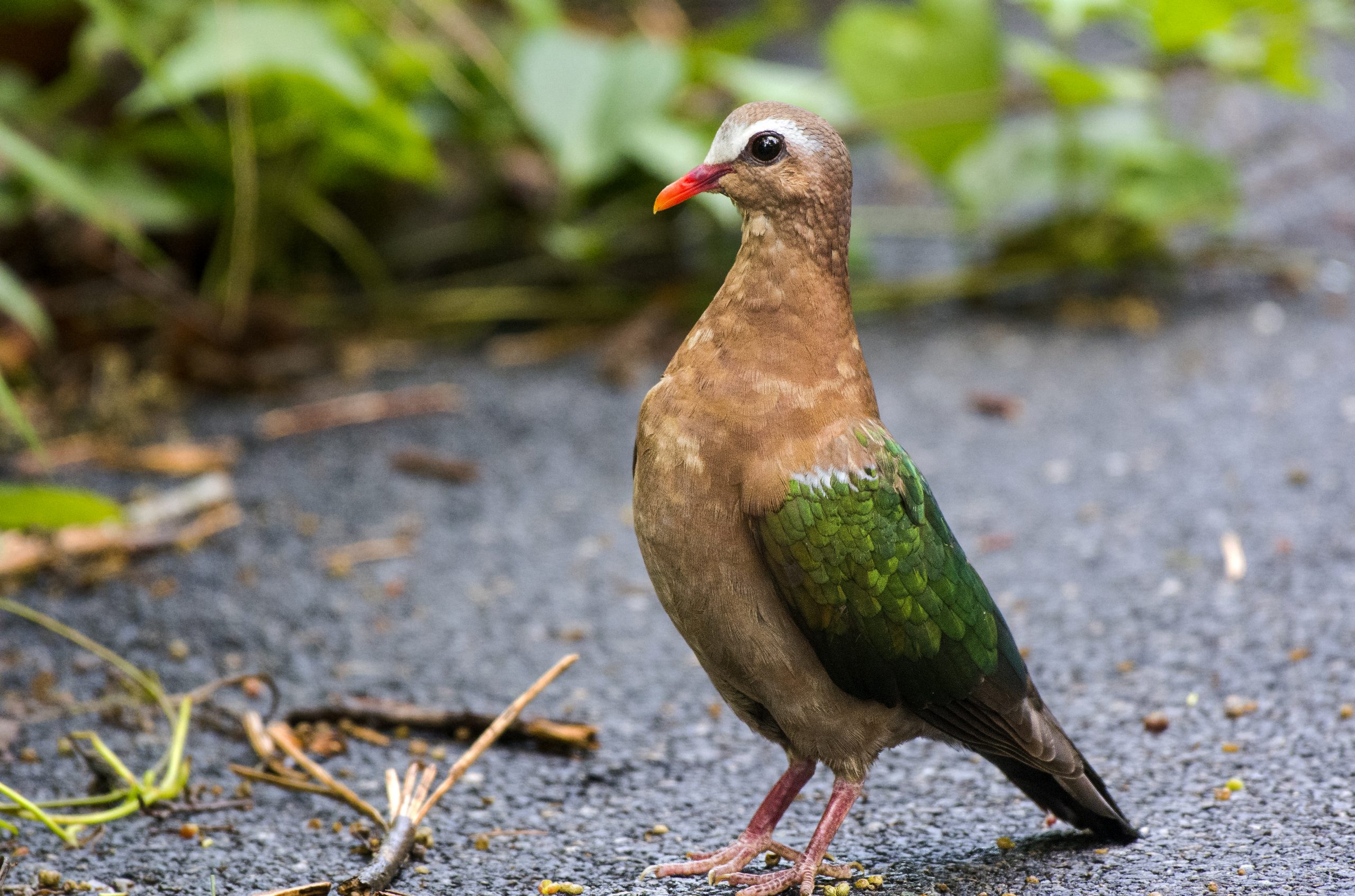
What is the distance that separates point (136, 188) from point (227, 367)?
746 mm

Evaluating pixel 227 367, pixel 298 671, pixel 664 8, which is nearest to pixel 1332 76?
pixel 664 8

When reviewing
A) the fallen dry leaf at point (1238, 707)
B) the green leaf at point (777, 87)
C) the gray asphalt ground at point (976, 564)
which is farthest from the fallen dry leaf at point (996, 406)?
the fallen dry leaf at point (1238, 707)

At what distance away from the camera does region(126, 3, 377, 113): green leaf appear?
167 inches

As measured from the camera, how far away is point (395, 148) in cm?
462

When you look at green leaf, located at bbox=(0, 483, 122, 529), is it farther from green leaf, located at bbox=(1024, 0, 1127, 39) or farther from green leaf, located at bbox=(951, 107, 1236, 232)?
green leaf, located at bbox=(951, 107, 1236, 232)

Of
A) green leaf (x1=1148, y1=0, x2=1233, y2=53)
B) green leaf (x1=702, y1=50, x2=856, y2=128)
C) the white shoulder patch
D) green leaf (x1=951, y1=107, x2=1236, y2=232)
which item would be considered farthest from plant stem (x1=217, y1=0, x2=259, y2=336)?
green leaf (x1=1148, y1=0, x2=1233, y2=53)

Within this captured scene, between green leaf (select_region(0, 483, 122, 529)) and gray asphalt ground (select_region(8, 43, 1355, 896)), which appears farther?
green leaf (select_region(0, 483, 122, 529))

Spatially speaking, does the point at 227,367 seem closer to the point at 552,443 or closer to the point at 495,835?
the point at 552,443

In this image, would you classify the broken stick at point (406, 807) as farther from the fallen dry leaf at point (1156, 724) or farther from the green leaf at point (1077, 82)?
the green leaf at point (1077, 82)

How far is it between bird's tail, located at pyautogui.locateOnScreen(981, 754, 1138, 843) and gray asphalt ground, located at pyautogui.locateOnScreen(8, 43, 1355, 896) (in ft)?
0.18

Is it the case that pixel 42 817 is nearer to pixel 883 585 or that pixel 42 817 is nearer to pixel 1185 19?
pixel 883 585

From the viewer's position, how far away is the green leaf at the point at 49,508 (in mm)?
2717

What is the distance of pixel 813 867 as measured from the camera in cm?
224

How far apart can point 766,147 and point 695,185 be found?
135mm
